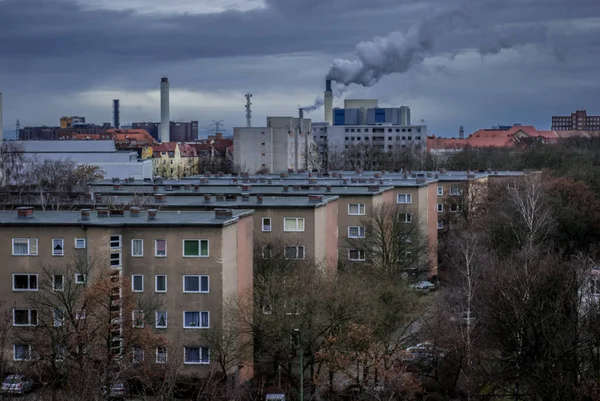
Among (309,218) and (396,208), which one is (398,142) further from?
(309,218)

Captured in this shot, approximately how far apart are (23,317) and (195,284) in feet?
15.9

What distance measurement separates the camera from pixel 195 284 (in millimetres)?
29812

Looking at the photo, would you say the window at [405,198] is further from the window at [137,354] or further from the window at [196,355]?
the window at [137,354]

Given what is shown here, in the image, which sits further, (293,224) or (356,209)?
(356,209)

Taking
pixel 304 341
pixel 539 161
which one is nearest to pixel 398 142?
pixel 539 161

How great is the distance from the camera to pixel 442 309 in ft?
105

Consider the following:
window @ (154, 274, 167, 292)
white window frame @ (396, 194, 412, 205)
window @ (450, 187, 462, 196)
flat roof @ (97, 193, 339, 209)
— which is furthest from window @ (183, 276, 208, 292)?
window @ (450, 187, 462, 196)

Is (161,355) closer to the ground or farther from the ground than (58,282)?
closer to the ground

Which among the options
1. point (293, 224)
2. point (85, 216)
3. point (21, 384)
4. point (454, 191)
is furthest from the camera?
point (454, 191)

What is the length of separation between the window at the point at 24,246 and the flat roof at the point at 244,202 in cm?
849

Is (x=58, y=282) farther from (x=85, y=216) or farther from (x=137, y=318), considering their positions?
(x=137, y=318)

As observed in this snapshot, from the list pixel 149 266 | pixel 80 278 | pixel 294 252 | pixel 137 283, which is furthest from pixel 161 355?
pixel 294 252

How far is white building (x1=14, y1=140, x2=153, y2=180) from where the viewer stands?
87.9m

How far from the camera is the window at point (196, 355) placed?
2958 centimetres
